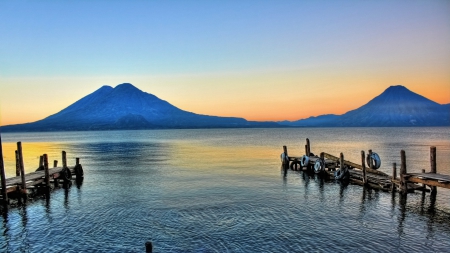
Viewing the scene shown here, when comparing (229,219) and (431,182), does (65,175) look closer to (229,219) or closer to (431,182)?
(229,219)

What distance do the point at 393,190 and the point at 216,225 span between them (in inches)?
646

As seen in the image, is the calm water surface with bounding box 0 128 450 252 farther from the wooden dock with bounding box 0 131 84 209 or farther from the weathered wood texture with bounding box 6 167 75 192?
the weathered wood texture with bounding box 6 167 75 192

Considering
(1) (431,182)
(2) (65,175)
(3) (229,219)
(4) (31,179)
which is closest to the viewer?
(3) (229,219)

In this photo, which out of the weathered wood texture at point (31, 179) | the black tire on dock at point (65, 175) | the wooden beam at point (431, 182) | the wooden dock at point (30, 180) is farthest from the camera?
the black tire on dock at point (65, 175)

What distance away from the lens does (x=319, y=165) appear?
38000mm

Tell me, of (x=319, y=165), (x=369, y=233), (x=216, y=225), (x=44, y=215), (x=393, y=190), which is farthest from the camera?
(x=319, y=165)

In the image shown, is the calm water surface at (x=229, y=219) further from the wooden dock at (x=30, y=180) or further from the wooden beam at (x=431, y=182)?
the wooden beam at (x=431, y=182)

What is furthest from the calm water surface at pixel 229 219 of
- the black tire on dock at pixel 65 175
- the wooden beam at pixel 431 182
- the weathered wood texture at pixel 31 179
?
the weathered wood texture at pixel 31 179

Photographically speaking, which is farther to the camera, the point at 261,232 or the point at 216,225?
the point at 216,225

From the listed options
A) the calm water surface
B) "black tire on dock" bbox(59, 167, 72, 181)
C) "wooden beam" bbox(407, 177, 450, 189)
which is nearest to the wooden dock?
"black tire on dock" bbox(59, 167, 72, 181)

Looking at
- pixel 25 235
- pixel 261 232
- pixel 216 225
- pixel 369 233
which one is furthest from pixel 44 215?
pixel 369 233

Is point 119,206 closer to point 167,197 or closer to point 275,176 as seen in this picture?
point 167,197

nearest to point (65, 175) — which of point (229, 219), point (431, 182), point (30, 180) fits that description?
point (30, 180)

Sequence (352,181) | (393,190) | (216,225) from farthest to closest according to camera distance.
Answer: (352,181), (393,190), (216,225)
